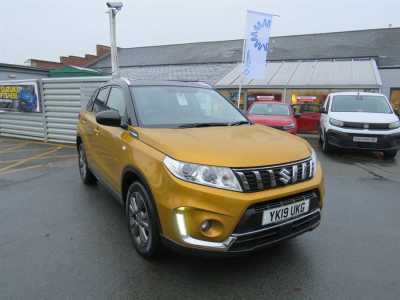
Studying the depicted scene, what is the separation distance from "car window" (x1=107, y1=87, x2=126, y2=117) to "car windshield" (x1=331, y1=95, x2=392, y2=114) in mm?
6652

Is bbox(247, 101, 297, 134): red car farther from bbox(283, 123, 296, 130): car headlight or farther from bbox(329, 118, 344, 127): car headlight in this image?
bbox(329, 118, 344, 127): car headlight

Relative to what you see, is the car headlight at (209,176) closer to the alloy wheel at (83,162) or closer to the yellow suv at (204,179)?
the yellow suv at (204,179)

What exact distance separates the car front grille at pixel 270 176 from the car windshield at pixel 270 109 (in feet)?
25.5

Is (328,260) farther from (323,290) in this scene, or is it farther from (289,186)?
(289,186)

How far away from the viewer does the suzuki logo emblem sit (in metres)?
2.60

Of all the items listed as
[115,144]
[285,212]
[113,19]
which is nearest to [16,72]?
[113,19]

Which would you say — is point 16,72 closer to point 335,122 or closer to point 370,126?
point 335,122

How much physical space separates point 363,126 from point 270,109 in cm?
338

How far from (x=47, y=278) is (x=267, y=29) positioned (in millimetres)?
11242

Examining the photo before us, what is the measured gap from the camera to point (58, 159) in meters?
7.84


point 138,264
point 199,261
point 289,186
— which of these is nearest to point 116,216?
point 138,264

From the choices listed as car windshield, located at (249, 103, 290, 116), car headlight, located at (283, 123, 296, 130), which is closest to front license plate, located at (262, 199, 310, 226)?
car headlight, located at (283, 123, 296, 130)

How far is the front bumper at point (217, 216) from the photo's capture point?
7.79 feet

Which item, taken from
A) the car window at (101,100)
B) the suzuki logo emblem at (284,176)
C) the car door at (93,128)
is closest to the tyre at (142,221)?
the suzuki logo emblem at (284,176)
